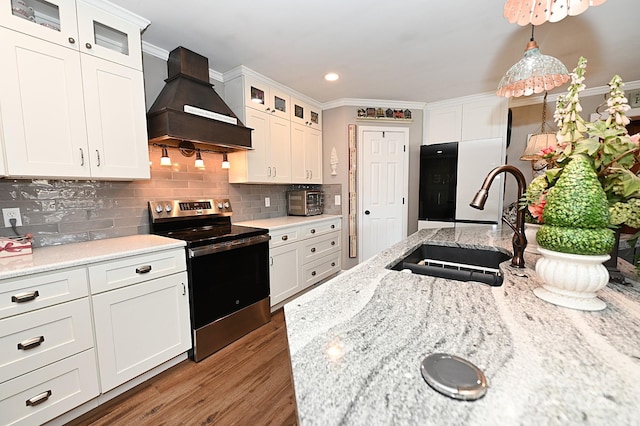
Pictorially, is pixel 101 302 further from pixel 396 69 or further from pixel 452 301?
pixel 396 69

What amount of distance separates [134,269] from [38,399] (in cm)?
71

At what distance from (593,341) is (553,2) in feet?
→ 4.63

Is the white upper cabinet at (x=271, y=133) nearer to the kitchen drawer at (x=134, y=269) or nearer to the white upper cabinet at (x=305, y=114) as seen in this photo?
the white upper cabinet at (x=305, y=114)

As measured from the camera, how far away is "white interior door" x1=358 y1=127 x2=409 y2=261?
12.1 feet

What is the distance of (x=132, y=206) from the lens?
216cm

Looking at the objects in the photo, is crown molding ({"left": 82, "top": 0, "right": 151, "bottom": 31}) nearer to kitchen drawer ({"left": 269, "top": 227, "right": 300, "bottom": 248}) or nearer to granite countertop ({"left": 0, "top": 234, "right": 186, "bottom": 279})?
granite countertop ({"left": 0, "top": 234, "right": 186, "bottom": 279})

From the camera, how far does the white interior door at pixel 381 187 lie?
3686 millimetres

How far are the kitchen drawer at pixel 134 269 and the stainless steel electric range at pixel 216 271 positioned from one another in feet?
0.31

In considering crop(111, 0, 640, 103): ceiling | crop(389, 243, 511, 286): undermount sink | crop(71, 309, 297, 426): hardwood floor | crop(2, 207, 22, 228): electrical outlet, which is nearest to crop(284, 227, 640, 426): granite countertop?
crop(389, 243, 511, 286): undermount sink

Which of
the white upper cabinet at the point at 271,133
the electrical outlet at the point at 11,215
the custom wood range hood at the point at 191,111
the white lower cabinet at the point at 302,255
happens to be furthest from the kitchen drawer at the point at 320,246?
the electrical outlet at the point at 11,215

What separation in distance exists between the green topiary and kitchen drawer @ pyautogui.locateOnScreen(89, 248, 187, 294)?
2006mm

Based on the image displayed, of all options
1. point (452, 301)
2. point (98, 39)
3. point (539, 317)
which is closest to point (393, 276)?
point (452, 301)

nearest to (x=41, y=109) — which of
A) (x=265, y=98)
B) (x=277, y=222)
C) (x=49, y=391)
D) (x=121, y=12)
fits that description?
(x=121, y=12)

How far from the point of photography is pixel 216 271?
2076mm
